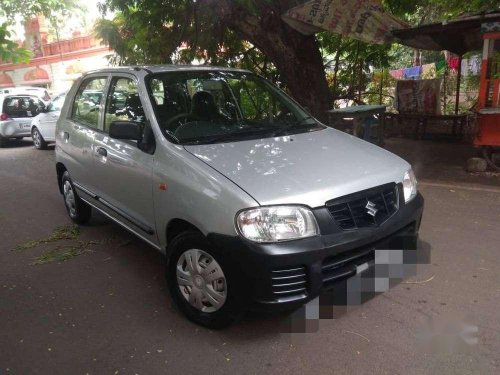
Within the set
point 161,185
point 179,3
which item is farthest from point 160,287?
point 179,3

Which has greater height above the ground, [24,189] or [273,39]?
[273,39]

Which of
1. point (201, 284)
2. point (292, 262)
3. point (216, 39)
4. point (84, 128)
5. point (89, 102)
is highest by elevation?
point (216, 39)

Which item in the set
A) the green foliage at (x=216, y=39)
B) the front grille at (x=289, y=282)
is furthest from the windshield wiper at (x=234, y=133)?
the green foliage at (x=216, y=39)

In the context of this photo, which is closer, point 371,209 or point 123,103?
point 371,209

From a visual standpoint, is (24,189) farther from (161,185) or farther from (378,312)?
(378,312)

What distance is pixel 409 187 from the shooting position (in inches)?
130

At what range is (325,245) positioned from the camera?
260 centimetres

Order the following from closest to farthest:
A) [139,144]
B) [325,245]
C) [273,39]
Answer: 1. [325,245]
2. [139,144]
3. [273,39]

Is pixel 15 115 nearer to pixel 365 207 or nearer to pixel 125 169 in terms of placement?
pixel 125 169

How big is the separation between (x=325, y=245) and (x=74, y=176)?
133 inches

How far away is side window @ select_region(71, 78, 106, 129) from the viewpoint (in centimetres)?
442

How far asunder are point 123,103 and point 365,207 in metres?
2.38

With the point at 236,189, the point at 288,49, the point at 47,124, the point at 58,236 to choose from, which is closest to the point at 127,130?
the point at 236,189

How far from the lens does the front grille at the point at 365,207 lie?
8.93 ft
